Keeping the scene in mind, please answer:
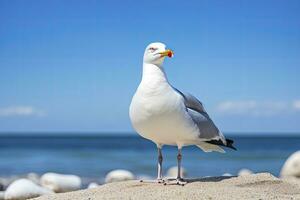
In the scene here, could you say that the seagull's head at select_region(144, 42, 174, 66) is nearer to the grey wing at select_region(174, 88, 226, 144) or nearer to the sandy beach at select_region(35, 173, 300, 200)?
the grey wing at select_region(174, 88, 226, 144)

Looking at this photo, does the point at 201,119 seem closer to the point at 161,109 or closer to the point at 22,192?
the point at 161,109

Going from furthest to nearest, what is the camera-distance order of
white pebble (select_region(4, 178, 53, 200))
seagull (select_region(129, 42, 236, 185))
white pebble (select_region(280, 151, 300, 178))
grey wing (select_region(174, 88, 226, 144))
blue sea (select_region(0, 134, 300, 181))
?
blue sea (select_region(0, 134, 300, 181)), white pebble (select_region(280, 151, 300, 178)), white pebble (select_region(4, 178, 53, 200)), grey wing (select_region(174, 88, 226, 144)), seagull (select_region(129, 42, 236, 185))

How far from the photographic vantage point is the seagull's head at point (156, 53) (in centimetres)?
675

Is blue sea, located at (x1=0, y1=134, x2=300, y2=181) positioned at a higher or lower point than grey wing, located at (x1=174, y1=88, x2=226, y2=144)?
higher

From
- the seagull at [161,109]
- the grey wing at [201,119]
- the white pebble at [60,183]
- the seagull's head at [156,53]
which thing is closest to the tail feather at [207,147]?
the grey wing at [201,119]

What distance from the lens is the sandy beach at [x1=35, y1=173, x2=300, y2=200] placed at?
6145mm

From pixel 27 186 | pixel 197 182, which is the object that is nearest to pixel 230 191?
pixel 197 182

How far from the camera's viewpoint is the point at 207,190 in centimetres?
641

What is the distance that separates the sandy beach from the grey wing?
0.59 m

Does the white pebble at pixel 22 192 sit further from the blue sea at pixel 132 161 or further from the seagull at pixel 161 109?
the blue sea at pixel 132 161

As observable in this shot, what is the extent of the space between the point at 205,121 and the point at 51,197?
84.0 inches

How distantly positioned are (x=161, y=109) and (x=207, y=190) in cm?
106

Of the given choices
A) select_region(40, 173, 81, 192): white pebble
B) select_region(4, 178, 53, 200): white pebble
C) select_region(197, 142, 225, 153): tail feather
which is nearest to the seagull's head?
select_region(197, 142, 225, 153): tail feather

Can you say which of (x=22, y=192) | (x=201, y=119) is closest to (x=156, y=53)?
(x=201, y=119)
